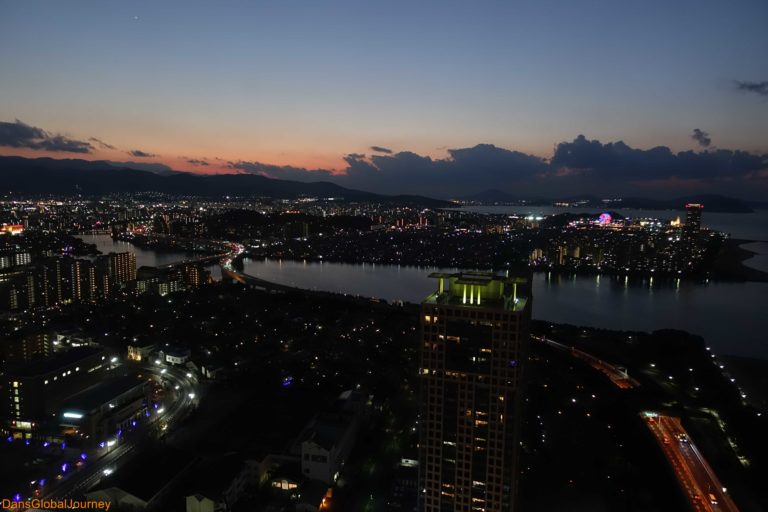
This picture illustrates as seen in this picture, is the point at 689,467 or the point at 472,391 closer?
the point at 472,391

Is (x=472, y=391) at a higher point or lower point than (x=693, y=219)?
lower

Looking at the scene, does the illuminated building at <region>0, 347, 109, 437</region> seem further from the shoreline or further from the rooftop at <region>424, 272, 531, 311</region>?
the shoreline

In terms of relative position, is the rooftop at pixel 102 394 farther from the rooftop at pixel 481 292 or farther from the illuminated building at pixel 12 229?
the illuminated building at pixel 12 229

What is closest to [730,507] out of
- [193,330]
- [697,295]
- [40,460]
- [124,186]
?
[40,460]

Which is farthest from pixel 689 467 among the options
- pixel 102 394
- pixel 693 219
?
pixel 693 219

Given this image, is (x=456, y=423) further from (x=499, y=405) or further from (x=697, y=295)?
(x=697, y=295)

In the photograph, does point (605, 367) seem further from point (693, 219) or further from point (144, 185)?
point (144, 185)

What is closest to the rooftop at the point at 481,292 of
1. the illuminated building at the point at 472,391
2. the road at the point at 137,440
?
the illuminated building at the point at 472,391
